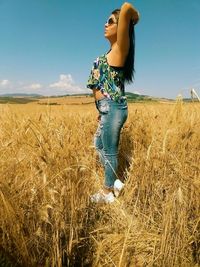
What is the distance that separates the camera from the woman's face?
9.18 feet

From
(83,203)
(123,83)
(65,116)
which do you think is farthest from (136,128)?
(83,203)

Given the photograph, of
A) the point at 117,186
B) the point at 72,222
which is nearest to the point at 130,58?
the point at 117,186

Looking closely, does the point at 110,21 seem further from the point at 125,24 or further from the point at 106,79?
the point at 106,79

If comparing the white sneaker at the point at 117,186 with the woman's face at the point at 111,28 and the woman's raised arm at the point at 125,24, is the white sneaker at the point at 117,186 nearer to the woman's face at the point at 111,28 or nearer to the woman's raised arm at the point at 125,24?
the woman's raised arm at the point at 125,24

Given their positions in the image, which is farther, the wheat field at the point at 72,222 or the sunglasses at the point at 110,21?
the sunglasses at the point at 110,21

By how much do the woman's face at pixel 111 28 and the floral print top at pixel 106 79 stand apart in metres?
0.16

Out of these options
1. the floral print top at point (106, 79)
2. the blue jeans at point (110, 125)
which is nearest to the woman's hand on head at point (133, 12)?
the floral print top at point (106, 79)

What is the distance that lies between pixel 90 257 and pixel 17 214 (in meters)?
0.43

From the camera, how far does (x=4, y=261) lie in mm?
1634

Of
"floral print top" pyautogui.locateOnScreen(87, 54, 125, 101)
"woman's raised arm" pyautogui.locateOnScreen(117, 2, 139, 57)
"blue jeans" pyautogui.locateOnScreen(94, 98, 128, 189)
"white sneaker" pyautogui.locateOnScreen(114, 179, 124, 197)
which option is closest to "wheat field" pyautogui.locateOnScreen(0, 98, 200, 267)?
"white sneaker" pyautogui.locateOnScreen(114, 179, 124, 197)

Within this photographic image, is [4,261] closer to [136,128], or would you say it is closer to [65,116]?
[136,128]

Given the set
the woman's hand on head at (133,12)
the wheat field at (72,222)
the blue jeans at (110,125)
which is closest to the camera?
the wheat field at (72,222)

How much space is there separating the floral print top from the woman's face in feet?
0.53

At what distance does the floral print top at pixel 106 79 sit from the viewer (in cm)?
279
